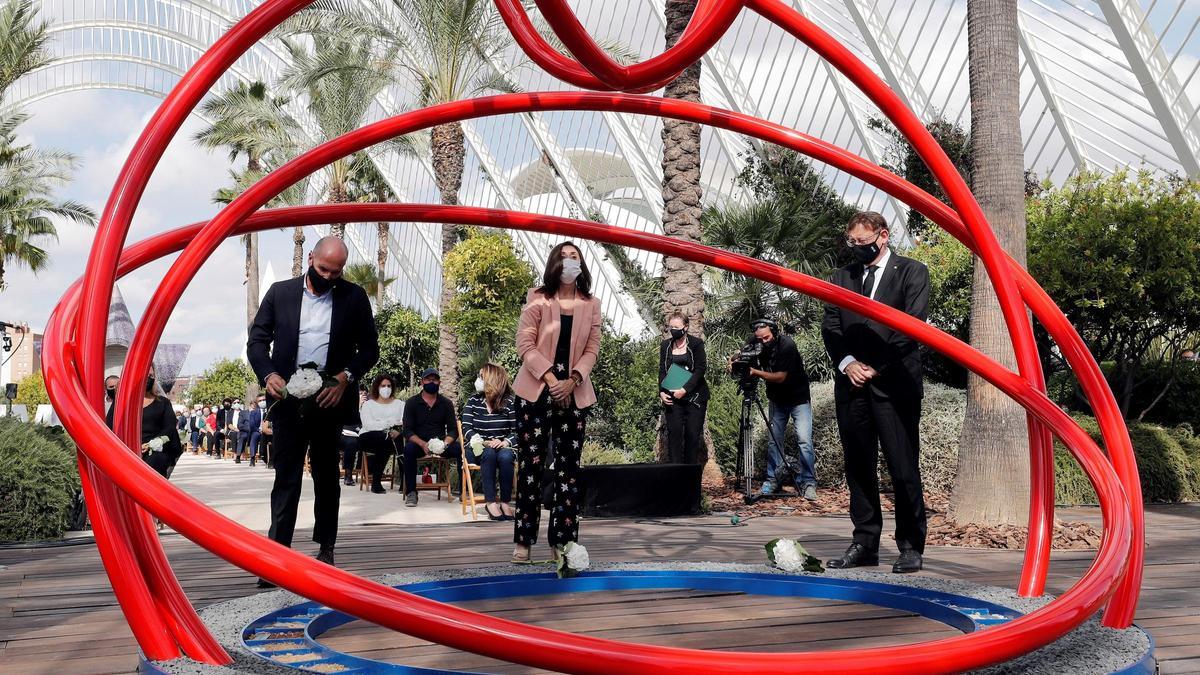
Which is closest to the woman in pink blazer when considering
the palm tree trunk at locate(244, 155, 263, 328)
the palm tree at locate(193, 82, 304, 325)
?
the palm tree at locate(193, 82, 304, 325)

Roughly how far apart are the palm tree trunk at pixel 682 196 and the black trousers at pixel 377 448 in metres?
4.37

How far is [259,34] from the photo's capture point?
3.67 m

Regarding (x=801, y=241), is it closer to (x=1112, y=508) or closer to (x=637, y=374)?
(x=637, y=374)

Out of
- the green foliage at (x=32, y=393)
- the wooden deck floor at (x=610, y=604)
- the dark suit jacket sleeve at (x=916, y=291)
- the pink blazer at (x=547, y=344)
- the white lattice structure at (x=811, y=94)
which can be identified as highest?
the white lattice structure at (x=811, y=94)

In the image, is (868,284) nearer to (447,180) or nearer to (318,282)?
(318,282)

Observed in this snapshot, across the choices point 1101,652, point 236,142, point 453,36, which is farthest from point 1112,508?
point 236,142

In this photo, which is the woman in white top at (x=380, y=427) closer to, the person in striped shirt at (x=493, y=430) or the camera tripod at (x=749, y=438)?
the person in striped shirt at (x=493, y=430)

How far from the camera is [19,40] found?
25531 millimetres

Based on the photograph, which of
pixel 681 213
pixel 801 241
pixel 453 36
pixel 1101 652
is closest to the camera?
pixel 1101 652

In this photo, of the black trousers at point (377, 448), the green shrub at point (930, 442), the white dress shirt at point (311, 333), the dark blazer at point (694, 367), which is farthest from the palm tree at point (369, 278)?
the white dress shirt at point (311, 333)

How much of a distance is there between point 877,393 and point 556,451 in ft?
5.61

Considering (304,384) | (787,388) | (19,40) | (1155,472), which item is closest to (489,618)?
(304,384)

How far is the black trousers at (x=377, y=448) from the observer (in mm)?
14242

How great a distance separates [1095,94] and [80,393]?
22.2m
